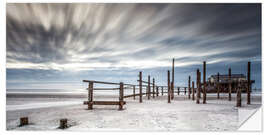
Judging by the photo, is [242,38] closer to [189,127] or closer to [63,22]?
[189,127]

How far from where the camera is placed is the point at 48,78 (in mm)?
7031

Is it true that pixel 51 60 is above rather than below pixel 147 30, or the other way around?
below

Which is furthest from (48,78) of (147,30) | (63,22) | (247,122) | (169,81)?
(247,122)

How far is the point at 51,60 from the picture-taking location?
6.96 m

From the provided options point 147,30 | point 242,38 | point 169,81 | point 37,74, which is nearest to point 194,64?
point 169,81

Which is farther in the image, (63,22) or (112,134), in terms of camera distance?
(63,22)

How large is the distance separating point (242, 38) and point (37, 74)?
8173mm

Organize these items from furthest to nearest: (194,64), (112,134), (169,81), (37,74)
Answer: (169,81), (194,64), (37,74), (112,134)

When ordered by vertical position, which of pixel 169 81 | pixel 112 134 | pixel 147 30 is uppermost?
pixel 147 30

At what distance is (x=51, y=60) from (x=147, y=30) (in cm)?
468
